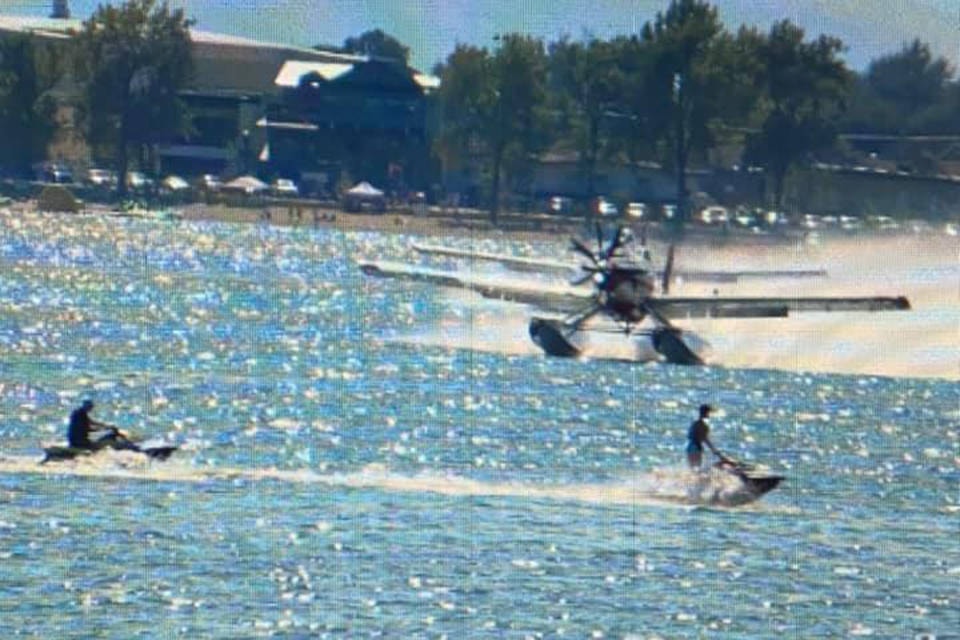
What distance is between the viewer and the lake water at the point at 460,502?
157 ft

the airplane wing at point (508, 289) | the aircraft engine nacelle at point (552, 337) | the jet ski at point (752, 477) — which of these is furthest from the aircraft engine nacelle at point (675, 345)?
the jet ski at point (752, 477)

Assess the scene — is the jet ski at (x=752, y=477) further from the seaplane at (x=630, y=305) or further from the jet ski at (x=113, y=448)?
the seaplane at (x=630, y=305)

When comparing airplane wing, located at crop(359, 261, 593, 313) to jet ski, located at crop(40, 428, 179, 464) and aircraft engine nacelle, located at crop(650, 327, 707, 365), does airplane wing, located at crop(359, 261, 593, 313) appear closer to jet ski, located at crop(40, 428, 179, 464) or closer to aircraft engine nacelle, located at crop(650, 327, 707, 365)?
aircraft engine nacelle, located at crop(650, 327, 707, 365)

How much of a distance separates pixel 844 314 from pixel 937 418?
105ft

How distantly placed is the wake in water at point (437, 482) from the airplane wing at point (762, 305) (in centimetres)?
2970

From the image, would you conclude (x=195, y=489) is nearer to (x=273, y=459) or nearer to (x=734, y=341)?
(x=273, y=459)

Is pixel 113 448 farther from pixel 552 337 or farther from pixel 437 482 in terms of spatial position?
pixel 552 337

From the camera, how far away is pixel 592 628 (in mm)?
46656

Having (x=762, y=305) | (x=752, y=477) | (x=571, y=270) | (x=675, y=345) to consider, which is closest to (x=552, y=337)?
(x=675, y=345)

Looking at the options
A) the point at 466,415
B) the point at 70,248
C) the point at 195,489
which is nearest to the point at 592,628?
the point at 195,489

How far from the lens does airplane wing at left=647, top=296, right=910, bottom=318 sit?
9456 cm

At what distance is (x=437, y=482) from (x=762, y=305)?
36.0m

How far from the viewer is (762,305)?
3826 inches

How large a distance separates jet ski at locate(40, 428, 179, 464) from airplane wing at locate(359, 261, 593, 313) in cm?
3340
